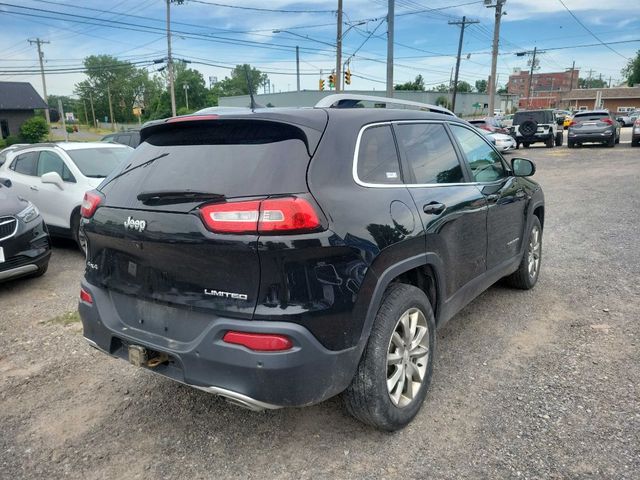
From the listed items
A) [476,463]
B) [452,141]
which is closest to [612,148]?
[452,141]

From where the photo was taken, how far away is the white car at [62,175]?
7055 millimetres

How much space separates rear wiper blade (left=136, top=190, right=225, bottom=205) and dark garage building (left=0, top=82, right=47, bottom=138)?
186 feet

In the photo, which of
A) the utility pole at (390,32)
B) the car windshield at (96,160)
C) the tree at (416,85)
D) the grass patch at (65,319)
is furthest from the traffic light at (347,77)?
the tree at (416,85)

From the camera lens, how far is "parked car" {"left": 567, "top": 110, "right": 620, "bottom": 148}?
21562mm

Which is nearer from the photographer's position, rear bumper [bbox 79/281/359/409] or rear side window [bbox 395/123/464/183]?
rear bumper [bbox 79/281/359/409]

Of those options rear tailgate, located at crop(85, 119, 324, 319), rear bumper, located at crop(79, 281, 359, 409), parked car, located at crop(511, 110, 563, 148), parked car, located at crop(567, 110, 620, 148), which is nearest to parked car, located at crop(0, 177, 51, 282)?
rear tailgate, located at crop(85, 119, 324, 319)

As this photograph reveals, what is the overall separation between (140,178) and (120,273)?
0.53m

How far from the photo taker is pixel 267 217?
7.41 feet

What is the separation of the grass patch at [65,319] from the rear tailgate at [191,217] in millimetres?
2024

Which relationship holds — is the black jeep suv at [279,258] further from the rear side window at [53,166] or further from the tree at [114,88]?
the tree at [114,88]

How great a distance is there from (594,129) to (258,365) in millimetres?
23345

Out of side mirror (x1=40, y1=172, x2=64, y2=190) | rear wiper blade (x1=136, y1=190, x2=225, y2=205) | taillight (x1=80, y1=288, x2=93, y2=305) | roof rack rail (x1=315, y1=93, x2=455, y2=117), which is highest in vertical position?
roof rack rail (x1=315, y1=93, x2=455, y2=117)

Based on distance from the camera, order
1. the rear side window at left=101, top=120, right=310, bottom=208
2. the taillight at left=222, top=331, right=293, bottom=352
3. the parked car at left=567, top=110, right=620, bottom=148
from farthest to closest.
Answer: the parked car at left=567, top=110, right=620, bottom=148
the rear side window at left=101, top=120, right=310, bottom=208
the taillight at left=222, top=331, right=293, bottom=352

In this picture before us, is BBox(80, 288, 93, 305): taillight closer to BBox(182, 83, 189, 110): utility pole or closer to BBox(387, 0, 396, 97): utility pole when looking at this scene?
BBox(387, 0, 396, 97): utility pole
